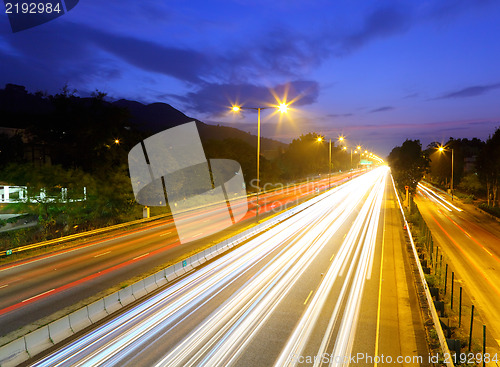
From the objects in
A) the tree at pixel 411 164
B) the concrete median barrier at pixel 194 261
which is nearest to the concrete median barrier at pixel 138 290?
the concrete median barrier at pixel 194 261

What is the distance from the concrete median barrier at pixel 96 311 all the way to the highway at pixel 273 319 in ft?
1.65

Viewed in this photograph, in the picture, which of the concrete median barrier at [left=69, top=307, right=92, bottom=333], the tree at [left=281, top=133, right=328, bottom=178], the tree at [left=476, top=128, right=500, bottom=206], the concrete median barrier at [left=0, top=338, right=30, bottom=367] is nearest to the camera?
the concrete median barrier at [left=0, top=338, right=30, bottom=367]

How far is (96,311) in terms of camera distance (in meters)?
12.1

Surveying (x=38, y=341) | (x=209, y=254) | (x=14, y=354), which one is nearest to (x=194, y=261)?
(x=209, y=254)

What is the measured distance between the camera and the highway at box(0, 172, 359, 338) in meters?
13.3

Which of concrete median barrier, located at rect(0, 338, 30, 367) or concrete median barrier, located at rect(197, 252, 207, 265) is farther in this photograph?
concrete median barrier, located at rect(197, 252, 207, 265)

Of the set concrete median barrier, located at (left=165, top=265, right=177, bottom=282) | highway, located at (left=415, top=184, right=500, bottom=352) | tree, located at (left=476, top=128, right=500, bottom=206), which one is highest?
tree, located at (left=476, top=128, right=500, bottom=206)

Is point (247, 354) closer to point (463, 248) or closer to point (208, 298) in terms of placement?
point (208, 298)

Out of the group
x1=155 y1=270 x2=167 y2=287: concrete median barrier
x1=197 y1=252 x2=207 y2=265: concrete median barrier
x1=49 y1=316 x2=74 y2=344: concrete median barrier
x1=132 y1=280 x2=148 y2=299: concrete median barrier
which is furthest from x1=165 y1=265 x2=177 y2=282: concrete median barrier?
x1=49 y1=316 x2=74 y2=344: concrete median barrier

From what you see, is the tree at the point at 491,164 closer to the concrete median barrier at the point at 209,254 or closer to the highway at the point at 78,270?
the highway at the point at 78,270

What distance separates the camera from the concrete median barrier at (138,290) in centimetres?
1411

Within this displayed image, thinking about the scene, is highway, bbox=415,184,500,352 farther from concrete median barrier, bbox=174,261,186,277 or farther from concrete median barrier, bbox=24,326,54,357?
concrete median barrier, bbox=24,326,54,357

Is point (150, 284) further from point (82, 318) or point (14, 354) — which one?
point (14, 354)

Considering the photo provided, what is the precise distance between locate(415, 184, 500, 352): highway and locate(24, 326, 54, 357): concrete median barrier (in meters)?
13.9
